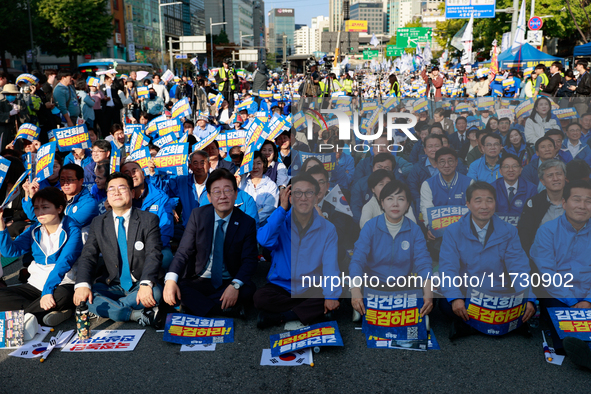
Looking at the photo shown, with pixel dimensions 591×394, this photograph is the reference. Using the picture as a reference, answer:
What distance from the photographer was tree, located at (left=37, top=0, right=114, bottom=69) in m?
34.6

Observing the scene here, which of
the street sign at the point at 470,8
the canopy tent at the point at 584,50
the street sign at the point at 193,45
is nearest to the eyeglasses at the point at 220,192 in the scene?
the street sign at the point at 470,8

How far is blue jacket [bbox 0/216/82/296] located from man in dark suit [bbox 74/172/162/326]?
0.14 metres

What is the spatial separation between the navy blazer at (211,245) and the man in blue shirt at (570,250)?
7.13 ft

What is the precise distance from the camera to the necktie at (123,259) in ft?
13.0

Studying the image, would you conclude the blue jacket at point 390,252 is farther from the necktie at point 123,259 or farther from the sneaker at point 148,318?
the necktie at point 123,259

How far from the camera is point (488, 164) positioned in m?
4.61

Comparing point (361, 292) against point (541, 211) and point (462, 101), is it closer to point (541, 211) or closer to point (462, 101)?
point (541, 211)

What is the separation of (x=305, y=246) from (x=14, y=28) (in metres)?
32.3

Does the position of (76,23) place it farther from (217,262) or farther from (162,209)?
(217,262)

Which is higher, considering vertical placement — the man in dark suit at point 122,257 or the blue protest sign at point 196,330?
the man in dark suit at point 122,257

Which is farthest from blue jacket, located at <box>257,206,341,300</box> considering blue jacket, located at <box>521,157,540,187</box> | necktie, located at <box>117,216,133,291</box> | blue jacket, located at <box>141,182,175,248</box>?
blue jacket, located at <box>521,157,540,187</box>

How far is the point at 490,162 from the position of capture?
461 cm

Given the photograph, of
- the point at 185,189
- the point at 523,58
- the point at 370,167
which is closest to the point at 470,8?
the point at 523,58

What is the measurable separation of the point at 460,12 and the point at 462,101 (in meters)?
16.8
